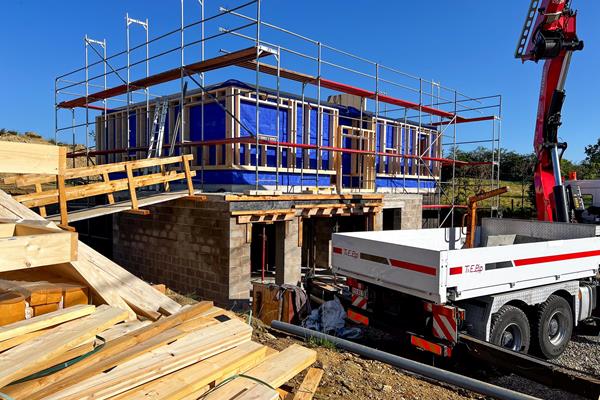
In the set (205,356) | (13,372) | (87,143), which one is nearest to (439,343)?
(205,356)

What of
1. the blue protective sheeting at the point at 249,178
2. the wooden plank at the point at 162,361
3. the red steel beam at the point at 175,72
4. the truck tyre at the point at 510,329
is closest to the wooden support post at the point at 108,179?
the blue protective sheeting at the point at 249,178

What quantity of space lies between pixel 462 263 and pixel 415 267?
585 millimetres

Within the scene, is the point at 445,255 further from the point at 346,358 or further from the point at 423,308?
the point at 346,358

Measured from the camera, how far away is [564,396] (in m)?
5.44

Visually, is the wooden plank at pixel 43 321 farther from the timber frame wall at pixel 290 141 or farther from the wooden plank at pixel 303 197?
the timber frame wall at pixel 290 141

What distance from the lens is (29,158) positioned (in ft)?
9.15

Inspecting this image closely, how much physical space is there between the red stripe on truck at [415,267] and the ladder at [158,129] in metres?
9.78

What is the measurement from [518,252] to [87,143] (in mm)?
15799

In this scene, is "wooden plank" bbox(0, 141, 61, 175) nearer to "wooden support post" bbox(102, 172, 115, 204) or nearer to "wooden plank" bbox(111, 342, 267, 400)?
"wooden plank" bbox(111, 342, 267, 400)

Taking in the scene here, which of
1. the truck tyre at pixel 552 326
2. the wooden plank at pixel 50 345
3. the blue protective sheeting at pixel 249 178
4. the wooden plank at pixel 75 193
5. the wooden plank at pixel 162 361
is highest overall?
the blue protective sheeting at pixel 249 178

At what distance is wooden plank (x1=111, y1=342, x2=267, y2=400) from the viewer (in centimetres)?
267

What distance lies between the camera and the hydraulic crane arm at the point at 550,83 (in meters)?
9.43

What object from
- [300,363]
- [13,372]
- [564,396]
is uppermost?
[13,372]

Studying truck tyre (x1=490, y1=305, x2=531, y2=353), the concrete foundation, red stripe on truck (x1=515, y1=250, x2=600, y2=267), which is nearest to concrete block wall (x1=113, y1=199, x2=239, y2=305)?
the concrete foundation
